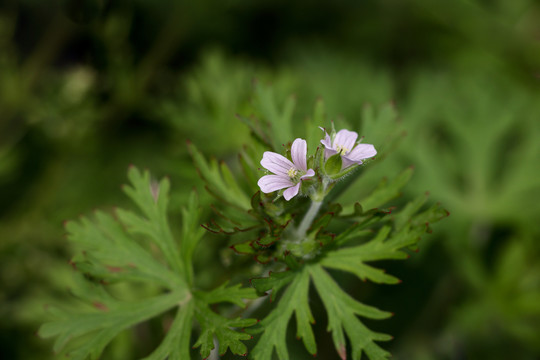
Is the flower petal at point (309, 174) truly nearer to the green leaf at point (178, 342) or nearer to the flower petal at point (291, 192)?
the flower petal at point (291, 192)

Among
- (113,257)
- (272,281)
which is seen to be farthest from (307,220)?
(113,257)

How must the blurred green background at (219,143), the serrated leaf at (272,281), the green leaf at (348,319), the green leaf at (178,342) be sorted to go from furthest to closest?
the blurred green background at (219,143) → the green leaf at (178,342) → the green leaf at (348,319) → the serrated leaf at (272,281)

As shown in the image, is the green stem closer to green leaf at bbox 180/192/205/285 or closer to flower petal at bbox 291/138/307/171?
flower petal at bbox 291/138/307/171

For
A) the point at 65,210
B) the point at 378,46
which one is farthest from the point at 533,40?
the point at 65,210

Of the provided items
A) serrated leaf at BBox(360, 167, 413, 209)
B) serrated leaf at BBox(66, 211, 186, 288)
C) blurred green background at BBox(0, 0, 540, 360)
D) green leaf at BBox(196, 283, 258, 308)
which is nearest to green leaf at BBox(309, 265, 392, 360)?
green leaf at BBox(196, 283, 258, 308)

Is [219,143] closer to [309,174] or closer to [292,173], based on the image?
[292,173]

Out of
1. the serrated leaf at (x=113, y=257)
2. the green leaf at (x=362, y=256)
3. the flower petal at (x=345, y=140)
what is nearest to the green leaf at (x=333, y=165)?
the flower petal at (x=345, y=140)
